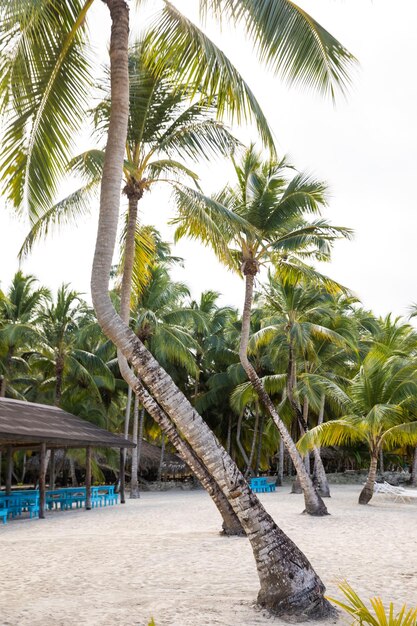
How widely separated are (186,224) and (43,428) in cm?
725

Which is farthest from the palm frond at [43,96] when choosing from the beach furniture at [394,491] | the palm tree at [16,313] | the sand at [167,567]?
the palm tree at [16,313]

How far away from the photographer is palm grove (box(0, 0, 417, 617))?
247 inches

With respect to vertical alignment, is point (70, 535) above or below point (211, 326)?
below

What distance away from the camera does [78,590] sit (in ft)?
23.8

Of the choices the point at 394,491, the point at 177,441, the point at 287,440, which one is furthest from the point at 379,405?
the point at 177,441

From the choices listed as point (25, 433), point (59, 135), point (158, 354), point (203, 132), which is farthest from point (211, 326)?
point (59, 135)

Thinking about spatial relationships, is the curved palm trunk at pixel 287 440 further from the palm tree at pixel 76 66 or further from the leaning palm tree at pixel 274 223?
the palm tree at pixel 76 66

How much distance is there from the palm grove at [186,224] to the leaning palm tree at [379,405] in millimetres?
56

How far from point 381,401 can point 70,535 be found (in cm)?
954

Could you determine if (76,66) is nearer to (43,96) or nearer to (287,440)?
(43,96)

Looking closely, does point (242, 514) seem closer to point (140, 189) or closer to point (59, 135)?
point (59, 135)

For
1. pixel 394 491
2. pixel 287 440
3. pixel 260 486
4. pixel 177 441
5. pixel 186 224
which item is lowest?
pixel 260 486

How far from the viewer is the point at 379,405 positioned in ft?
56.3

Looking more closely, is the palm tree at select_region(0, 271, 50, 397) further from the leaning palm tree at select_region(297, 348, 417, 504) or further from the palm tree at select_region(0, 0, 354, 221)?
the palm tree at select_region(0, 0, 354, 221)
